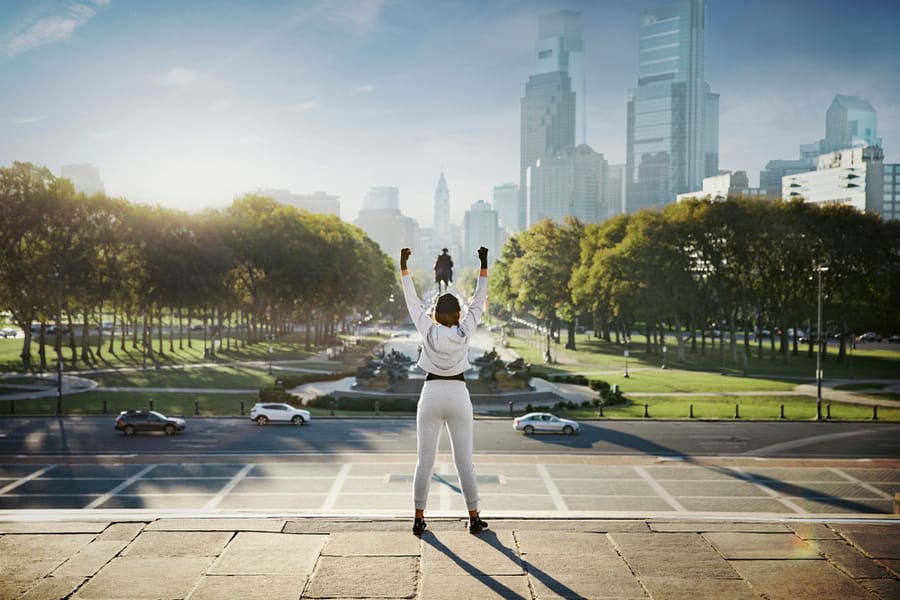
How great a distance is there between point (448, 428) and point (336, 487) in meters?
15.3

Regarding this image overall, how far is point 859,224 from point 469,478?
74325mm

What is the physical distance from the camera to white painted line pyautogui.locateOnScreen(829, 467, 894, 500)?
21.1 m

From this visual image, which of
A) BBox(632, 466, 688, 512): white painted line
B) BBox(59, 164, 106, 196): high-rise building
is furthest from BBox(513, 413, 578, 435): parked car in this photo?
BBox(59, 164, 106, 196): high-rise building

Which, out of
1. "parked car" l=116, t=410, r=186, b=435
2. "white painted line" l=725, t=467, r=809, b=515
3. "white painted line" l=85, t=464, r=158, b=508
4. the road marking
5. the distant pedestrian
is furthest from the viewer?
"parked car" l=116, t=410, r=186, b=435

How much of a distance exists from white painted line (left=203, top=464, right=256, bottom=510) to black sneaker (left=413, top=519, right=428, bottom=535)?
1182cm

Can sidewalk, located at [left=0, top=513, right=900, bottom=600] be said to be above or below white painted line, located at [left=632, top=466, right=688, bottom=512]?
above

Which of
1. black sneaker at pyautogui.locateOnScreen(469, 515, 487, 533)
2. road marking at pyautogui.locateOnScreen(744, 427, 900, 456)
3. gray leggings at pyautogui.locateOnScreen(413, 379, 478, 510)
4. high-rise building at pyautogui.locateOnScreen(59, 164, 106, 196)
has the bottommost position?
road marking at pyautogui.locateOnScreen(744, 427, 900, 456)

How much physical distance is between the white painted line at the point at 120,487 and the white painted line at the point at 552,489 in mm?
12650

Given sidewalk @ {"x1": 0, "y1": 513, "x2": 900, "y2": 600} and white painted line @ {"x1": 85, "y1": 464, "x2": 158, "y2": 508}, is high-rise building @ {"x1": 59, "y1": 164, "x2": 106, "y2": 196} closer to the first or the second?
white painted line @ {"x1": 85, "y1": 464, "x2": 158, "y2": 508}

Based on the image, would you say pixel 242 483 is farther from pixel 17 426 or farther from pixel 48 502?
pixel 17 426

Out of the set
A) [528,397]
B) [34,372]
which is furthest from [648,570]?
[34,372]

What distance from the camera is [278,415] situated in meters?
35.0

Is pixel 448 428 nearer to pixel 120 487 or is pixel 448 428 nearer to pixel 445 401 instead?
pixel 445 401

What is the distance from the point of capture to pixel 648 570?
613cm
